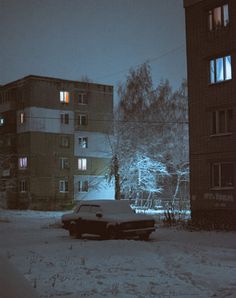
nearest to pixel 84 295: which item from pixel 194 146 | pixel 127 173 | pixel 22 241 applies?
pixel 22 241

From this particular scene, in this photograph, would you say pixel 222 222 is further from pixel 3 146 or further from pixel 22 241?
pixel 3 146

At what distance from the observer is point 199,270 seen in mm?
11539

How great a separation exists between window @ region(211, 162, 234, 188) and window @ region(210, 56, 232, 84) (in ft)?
14.0

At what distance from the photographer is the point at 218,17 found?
27047mm

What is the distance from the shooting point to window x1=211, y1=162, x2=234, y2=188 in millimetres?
25266

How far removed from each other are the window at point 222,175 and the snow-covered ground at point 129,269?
6.80 metres

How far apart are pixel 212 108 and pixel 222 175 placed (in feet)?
11.3

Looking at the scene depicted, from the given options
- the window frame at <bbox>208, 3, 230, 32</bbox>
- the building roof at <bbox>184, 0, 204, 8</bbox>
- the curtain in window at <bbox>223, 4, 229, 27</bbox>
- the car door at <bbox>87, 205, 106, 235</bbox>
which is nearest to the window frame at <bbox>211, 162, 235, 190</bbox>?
the window frame at <bbox>208, 3, 230, 32</bbox>

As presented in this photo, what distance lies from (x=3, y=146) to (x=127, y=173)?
15.2m

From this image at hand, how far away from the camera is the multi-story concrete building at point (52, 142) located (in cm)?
5328

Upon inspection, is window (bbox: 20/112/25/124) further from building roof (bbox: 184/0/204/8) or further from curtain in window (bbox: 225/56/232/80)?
curtain in window (bbox: 225/56/232/80)

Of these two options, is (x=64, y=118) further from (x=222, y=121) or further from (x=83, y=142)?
(x=222, y=121)

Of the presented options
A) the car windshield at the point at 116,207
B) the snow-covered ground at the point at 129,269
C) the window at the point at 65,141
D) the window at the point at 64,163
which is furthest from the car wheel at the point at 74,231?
the window at the point at 65,141

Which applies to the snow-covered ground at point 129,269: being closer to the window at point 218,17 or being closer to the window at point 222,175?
the window at point 222,175
